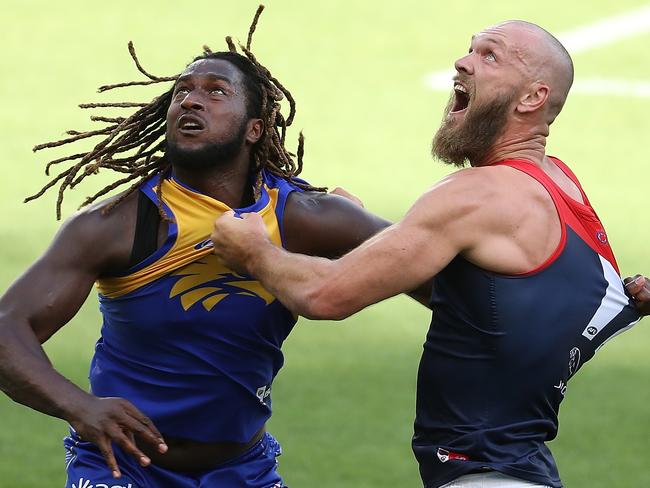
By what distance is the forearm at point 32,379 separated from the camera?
5.14 meters

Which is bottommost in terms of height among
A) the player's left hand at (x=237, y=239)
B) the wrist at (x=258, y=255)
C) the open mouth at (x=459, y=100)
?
the wrist at (x=258, y=255)

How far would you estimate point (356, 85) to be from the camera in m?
19.8

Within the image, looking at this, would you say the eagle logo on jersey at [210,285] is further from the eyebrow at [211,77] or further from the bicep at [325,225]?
the eyebrow at [211,77]

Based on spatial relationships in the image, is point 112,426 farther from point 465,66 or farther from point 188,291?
point 465,66

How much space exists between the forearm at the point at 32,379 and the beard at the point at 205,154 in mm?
859

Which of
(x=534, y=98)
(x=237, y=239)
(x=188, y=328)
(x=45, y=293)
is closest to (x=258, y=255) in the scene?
(x=237, y=239)

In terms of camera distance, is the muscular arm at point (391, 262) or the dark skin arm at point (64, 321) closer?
the muscular arm at point (391, 262)

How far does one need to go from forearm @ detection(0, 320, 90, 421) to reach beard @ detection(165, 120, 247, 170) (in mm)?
859

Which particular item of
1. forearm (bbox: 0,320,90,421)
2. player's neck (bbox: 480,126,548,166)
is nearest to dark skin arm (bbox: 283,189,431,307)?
player's neck (bbox: 480,126,548,166)

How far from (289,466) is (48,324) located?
3660 millimetres

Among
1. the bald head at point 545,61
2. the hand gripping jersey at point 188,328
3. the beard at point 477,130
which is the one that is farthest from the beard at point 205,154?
the bald head at point 545,61

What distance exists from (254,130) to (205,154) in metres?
0.34

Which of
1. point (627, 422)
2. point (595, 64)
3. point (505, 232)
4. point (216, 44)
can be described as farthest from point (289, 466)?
point (595, 64)

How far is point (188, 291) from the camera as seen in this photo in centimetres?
551
